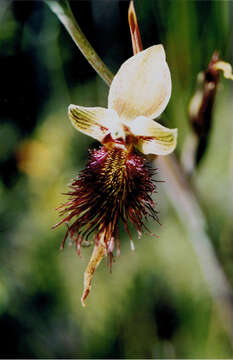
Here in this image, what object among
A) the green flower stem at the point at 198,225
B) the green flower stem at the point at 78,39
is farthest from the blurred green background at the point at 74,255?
the green flower stem at the point at 78,39

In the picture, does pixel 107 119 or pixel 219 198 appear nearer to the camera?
pixel 107 119

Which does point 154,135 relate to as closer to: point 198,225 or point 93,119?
point 93,119

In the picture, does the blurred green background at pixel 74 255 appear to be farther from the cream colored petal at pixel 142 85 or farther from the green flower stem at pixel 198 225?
the cream colored petal at pixel 142 85

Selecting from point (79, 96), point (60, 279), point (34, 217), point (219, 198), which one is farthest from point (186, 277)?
point (79, 96)

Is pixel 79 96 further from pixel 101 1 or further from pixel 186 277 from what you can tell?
pixel 186 277

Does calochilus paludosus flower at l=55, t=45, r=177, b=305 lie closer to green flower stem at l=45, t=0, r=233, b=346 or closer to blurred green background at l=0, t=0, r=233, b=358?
green flower stem at l=45, t=0, r=233, b=346

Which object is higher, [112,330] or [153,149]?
[153,149]
